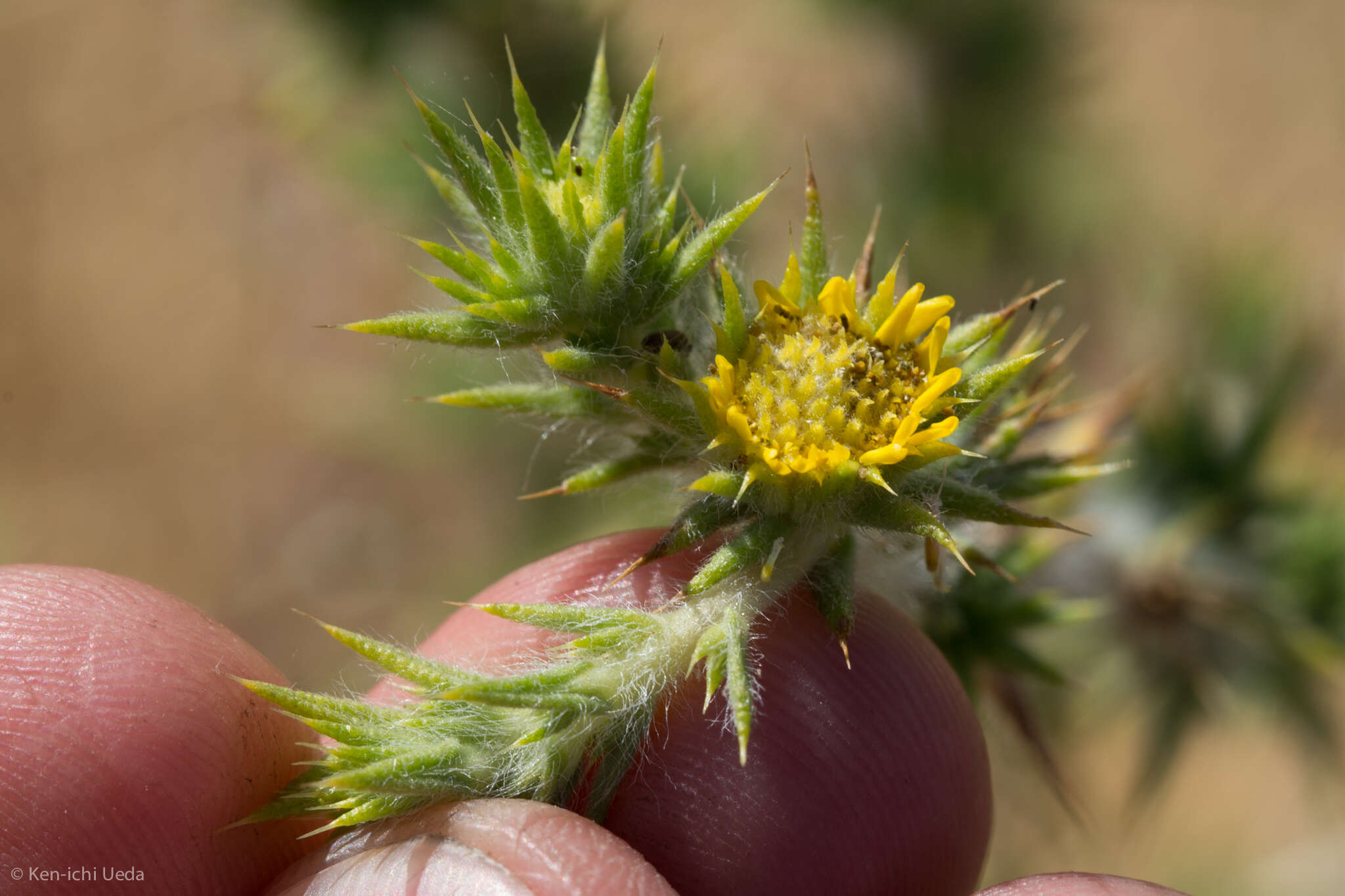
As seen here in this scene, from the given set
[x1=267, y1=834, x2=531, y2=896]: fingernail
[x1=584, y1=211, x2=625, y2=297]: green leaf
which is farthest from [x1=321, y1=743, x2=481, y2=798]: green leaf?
[x1=584, y1=211, x2=625, y2=297]: green leaf

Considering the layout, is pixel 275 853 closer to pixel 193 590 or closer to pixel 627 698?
pixel 627 698

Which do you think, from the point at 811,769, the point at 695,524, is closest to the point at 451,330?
the point at 695,524

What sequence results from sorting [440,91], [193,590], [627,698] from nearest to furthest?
1. [627,698]
2. [440,91]
3. [193,590]

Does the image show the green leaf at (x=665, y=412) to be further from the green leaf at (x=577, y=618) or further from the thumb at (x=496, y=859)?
the thumb at (x=496, y=859)

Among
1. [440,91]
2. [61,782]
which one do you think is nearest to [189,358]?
[440,91]

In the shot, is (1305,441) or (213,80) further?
(213,80)

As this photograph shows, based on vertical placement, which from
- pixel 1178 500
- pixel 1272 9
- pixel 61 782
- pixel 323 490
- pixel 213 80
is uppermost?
pixel 213 80

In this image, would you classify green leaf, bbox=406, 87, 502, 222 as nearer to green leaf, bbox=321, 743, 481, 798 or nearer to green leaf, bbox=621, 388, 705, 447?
green leaf, bbox=621, 388, 705, 447

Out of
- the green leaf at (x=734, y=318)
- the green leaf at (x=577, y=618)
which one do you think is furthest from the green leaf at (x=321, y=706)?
the green leaf at (x=734, y=318)

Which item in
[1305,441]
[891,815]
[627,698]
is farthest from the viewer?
[1305,441]
